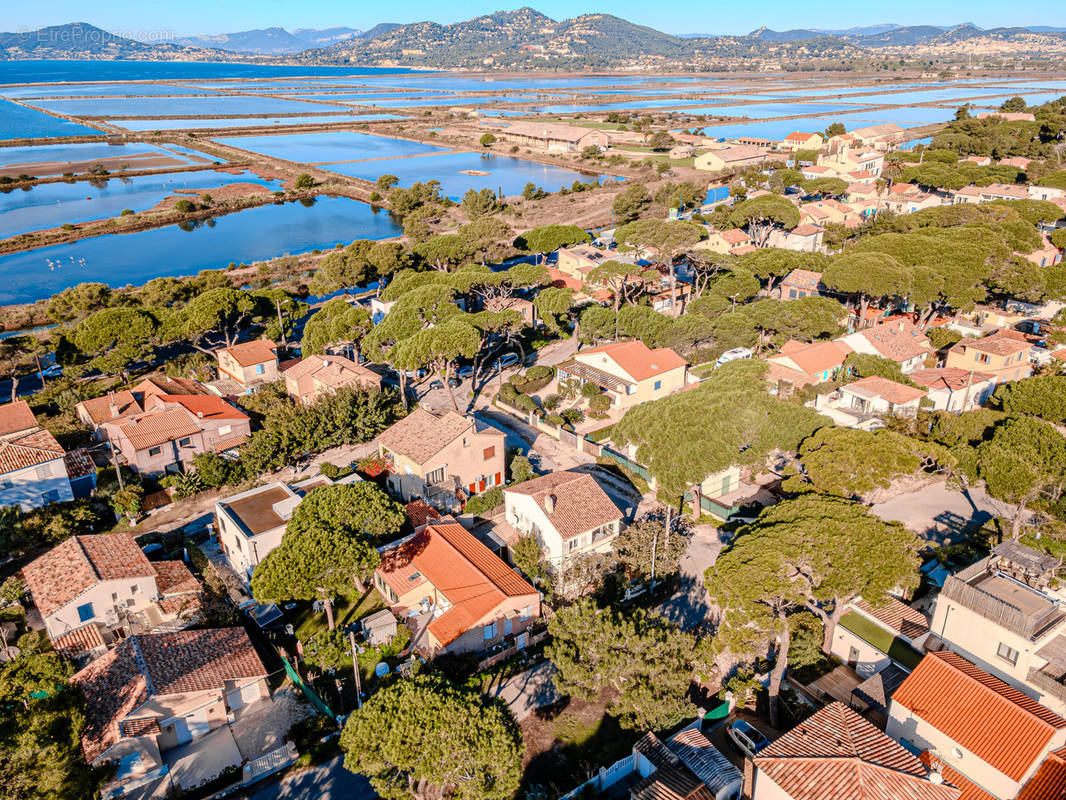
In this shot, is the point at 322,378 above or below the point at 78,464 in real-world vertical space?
above

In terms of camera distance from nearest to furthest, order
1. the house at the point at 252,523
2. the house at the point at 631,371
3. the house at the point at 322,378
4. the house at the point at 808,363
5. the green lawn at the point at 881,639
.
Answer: the green lawn at the point at 881,639 → the house at the point at 252,523 → the house at the point at 322,378 → the house at the point at 631,371 → the house at the point at 808,363

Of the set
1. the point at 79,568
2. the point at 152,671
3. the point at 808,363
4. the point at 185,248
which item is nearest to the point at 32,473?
the point at 79,568

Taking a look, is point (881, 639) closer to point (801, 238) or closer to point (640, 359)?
point (640, 359)

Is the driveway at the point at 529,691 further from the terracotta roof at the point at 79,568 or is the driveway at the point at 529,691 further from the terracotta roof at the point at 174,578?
the terracotta roof at the point at 79,568

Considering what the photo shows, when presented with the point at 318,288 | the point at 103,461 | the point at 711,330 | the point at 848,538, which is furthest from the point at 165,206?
the point at 848,538


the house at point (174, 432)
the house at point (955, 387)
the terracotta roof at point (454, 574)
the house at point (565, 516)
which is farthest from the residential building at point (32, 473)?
the house at point (955, 387)
